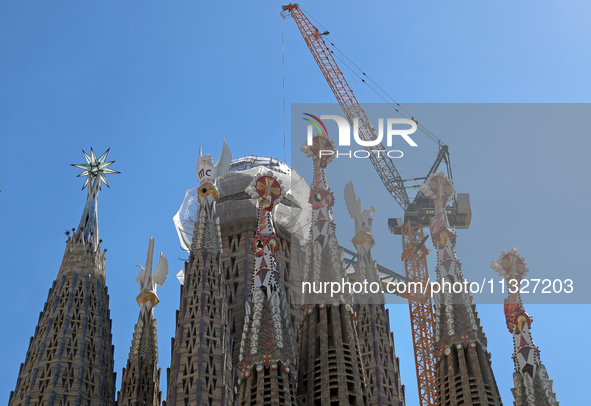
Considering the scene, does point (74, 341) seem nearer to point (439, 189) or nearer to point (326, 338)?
point (326, 338)

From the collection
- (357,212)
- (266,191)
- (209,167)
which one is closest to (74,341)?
(209,167)

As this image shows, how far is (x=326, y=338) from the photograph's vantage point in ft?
122

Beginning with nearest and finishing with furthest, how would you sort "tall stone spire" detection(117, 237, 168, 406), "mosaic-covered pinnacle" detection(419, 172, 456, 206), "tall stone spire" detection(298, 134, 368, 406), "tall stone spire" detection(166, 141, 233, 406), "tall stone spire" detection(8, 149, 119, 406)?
"tall stone spire" detection(298, 134, 368, 406), "tall stone spire" detection(166, 141, 233, 406), "tall stone spire" detection(8, 149, 119, 406), "tall stone spire" detection(117, 237, 168, 406), "mosaic-covered pinnacle" detection(419, 172, 456, 206)

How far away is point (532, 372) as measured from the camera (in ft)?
126

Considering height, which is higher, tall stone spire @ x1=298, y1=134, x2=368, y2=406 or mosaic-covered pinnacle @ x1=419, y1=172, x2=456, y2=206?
mosaic-covered pinnacle @ x1=419, y1=172, x2=456, y2=206

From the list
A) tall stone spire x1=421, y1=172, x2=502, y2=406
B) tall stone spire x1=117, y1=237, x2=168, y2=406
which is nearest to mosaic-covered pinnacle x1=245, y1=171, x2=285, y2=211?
tall stone spire x1=421, y1=172, x2=502, y2=406

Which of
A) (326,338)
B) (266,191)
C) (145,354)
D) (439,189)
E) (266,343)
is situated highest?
(439,189)

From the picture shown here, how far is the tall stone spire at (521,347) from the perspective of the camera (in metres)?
37.8

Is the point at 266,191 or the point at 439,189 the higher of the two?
the point at 439,189

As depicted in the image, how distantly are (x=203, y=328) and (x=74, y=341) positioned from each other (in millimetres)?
7839

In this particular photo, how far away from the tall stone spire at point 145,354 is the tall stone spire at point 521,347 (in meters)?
15.8

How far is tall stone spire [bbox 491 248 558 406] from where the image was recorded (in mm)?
37750

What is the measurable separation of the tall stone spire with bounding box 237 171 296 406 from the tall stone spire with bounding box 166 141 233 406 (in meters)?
2.44

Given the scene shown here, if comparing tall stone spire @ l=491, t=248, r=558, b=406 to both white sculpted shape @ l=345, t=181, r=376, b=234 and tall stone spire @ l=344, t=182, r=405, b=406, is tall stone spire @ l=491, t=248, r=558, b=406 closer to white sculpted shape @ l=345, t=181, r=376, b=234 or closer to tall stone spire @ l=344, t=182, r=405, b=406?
tall stone spire @ l=344, t=182, r=405, b=406
